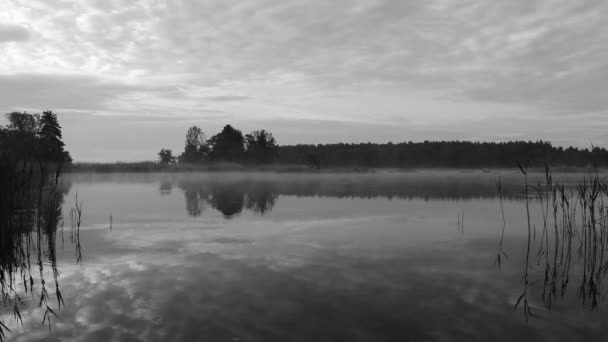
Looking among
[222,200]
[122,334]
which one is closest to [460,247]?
[122,334]

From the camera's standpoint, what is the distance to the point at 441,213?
59.1ft

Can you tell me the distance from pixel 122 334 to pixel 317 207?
51.0 ft

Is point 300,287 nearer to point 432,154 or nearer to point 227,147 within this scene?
point 227,147

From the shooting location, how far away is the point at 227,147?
83.2 meters

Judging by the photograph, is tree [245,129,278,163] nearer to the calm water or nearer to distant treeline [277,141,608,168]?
distant treeline [277,141,608,168]

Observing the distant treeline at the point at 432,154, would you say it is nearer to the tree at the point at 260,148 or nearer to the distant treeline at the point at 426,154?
the distant treeline at the point at 426,154

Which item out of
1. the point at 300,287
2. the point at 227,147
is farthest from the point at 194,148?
the point at 300,287

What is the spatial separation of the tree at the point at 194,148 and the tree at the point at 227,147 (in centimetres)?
305

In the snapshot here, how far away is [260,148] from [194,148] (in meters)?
13.8

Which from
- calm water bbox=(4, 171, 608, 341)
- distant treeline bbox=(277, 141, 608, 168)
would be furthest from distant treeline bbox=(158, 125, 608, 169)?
calm water bbox=(4, 171, 608, 341)

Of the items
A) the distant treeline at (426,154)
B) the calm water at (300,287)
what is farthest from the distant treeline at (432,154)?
the calm water at (300,287)

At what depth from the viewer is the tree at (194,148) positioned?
8719 centimetres

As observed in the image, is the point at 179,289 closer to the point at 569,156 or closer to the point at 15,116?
the point at 15,116

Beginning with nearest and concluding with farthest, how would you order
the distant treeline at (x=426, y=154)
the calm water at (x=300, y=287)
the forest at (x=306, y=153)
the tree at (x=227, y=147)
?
the calm water at (x=300, y=287), the forest at (x=306, y=153), the tree at (x=227, y=147), the distant treeline at (x=426, y=154)
